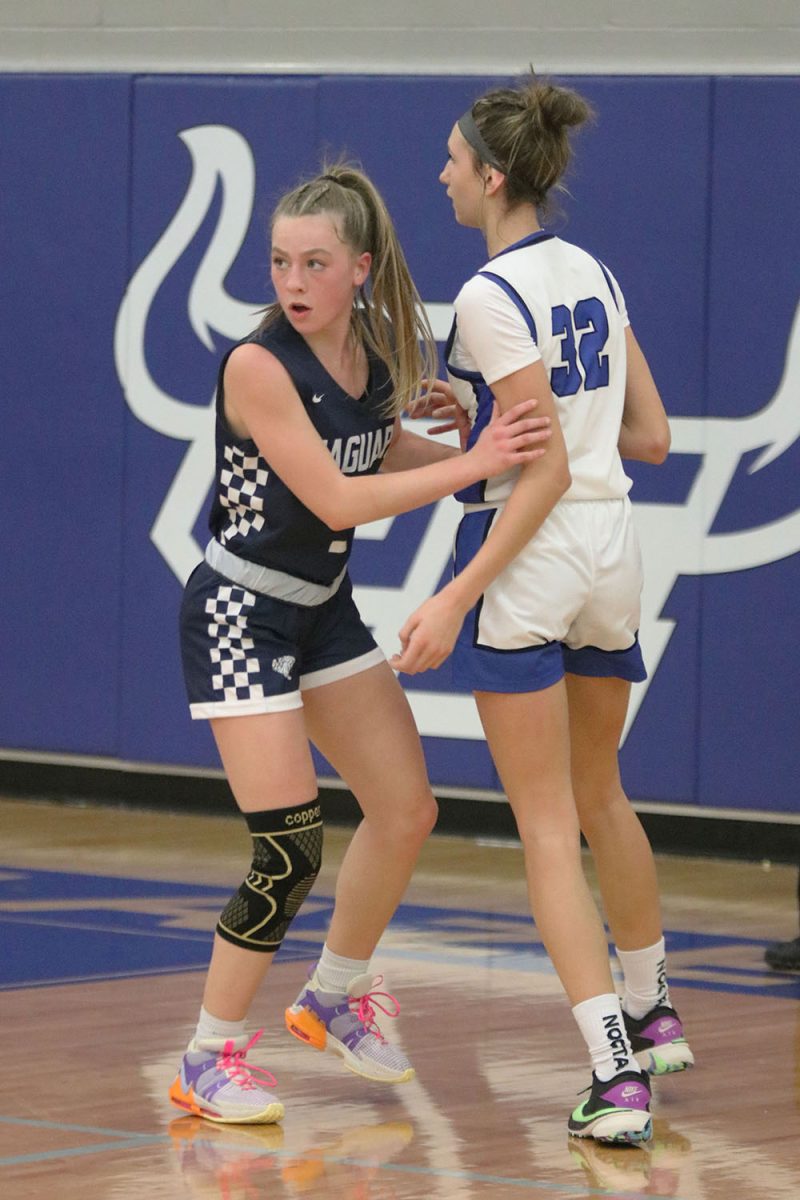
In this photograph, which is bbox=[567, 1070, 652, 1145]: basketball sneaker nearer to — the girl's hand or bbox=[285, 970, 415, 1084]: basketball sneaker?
bbox=[285, 970, 415, 1084]: basketball sneaker

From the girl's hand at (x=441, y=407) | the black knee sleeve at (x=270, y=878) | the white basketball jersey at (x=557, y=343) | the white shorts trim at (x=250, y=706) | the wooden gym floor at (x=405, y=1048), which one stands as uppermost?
the white basketball jersey at (x=557, y=343)

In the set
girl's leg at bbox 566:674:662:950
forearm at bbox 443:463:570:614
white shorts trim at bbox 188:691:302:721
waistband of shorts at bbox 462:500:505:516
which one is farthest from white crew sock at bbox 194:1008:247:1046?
waistband of shorts at bbox 462:500:505:516

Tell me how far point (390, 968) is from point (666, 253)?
2842 mm

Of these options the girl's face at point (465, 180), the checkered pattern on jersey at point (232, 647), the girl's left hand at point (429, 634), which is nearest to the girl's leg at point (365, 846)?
the checkered pattern on jersey at point (232, 647)

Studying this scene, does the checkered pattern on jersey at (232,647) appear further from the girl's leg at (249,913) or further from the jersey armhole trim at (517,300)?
the jersey armhole trim at (517,300)

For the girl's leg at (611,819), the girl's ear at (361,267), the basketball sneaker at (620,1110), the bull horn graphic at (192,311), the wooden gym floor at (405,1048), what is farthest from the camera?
the bull horn graphic at (192,311)

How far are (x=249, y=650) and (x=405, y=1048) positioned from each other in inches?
42.2

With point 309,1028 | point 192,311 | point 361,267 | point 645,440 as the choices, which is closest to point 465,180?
point 361,267

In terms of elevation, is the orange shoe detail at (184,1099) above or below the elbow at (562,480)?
below

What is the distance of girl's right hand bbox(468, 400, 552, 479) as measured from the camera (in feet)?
12.5

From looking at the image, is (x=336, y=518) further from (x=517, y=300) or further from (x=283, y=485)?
(x=517, y=300)

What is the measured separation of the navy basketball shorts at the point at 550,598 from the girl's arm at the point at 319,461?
0.16 meters

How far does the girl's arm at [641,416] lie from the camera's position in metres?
4.21

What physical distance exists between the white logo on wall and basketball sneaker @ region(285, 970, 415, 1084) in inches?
128
